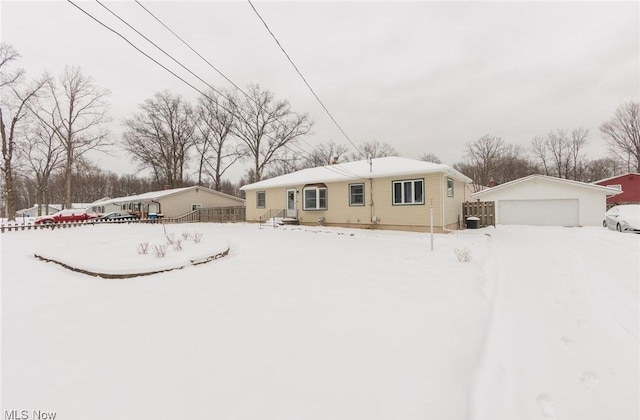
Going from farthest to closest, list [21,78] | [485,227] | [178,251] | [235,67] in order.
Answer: [21,78] → [485,227] → [235,67] → [178,251]

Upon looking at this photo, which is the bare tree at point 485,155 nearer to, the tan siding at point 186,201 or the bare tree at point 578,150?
the bare tree at point 578,150

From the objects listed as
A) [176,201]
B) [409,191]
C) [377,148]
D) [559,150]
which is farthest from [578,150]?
[176,201]

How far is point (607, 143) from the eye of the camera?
32.8 m

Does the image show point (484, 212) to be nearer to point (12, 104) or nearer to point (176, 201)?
point (176, 201)

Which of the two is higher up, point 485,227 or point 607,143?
point 607,143

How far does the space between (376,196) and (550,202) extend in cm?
1177

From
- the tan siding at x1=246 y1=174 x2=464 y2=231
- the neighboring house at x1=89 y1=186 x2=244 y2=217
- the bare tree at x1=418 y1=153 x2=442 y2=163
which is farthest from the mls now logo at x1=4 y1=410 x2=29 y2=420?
the bare tree at x1=418 y1=153 x2=442 y2=163

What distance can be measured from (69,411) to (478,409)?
3.05 m

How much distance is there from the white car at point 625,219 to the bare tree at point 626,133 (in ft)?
97.9

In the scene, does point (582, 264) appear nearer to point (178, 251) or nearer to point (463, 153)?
point (178, 251)

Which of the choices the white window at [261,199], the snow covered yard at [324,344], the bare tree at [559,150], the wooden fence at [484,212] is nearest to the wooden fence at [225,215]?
the white window at [261,199]

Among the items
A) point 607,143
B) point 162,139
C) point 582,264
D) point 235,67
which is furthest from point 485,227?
point 162,139

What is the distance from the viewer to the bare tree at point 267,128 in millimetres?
31906

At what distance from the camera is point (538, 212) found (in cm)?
1653
